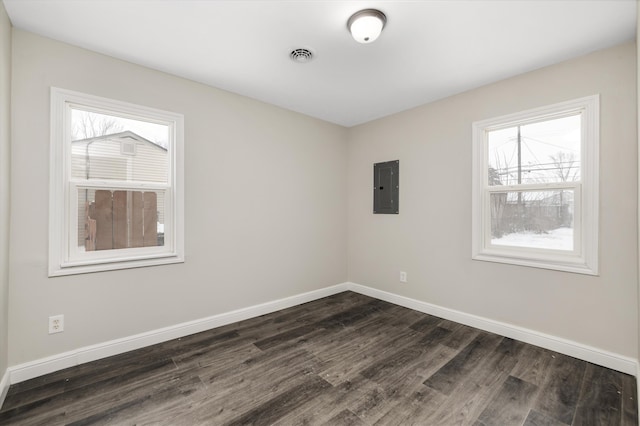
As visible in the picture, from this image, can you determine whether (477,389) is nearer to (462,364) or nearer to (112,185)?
(462,364)

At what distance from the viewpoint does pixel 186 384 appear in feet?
6.63

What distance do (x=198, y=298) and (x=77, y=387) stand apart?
106cm

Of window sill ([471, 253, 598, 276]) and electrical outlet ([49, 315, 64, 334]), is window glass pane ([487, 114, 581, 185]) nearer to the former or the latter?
window sill ([471, 253, 598, 276])

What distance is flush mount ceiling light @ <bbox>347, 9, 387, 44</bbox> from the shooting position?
72.9 inches

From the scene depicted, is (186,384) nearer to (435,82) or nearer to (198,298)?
(198,298)

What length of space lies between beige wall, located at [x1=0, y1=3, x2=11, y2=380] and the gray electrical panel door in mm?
3511

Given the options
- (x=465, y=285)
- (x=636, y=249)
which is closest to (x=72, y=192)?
(x=465, y=285)

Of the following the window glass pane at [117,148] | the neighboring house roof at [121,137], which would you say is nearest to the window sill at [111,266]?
the window glass pane at [117,148]

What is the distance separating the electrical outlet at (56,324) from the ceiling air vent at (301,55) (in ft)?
8.99

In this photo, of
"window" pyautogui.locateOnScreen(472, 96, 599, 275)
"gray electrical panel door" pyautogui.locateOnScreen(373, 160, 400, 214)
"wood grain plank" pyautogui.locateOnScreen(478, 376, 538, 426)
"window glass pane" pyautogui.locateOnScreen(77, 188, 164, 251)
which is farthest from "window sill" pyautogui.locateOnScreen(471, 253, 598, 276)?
"window glass pane" pyautogui.locateOnScreen(77, 188, 164, 251)

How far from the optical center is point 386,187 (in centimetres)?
380

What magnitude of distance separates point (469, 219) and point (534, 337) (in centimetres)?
120

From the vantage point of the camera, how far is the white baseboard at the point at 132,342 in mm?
2068

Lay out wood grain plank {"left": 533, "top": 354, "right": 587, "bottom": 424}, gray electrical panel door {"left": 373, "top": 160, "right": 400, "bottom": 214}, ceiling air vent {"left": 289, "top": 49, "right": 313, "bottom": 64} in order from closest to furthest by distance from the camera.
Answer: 1. wood grain plank {"left": 533, "top": 354, "right": 587, "bottom": 424}
2. ceiling air vent {"left": 289, "top": 49, "right": 313, "bottom": 64}
3. gray electrical panel door {"left": 373, "top": 160, "right": 400, "bottom": 214}
